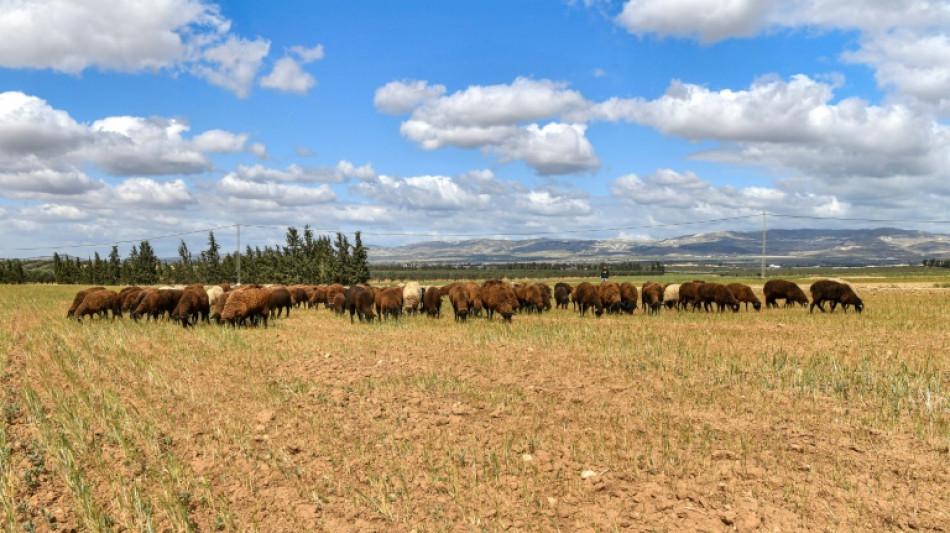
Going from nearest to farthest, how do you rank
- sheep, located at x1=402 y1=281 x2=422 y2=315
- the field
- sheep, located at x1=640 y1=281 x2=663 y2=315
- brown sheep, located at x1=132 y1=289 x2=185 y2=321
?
1. the field
2. brown sheep, located at x1=132 y1=289 x2=185 y2=321
3. sheep, located at x1=640 y1=281 x2=663 y2=315
4. sheep, located at x1=402 y1=281 x2=422 y2=315

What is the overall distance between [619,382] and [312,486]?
271 inches

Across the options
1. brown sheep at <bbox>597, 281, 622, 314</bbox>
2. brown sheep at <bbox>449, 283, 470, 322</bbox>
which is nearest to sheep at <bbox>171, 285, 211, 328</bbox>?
brown sheep at <bbox>449, 283, 470, 322</bbox>

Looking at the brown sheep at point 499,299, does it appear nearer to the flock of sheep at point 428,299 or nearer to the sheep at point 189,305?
the flock of sheep at point 428,299

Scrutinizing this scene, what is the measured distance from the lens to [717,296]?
32.2 meters

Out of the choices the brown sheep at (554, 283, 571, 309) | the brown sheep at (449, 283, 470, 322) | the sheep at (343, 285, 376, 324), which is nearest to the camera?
the brown sheep at (449, 283, 470, 322)

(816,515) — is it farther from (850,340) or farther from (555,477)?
(850,340)

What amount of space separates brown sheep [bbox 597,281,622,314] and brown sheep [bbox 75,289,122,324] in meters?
24.8

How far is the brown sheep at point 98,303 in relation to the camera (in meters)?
27.1

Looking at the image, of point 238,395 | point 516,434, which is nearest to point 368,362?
point 238,395

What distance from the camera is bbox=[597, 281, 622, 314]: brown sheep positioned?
30375 millimetres

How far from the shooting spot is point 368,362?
47.2ft

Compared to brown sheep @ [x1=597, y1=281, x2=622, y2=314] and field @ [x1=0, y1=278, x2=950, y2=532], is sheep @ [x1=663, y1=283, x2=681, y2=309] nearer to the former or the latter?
brown sheep @ [x1=597, y1=281, x2=622, y2=314]

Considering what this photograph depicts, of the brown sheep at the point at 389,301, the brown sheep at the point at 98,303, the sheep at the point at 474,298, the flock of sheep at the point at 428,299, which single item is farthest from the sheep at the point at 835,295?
the brown sheep at the point at 98,303

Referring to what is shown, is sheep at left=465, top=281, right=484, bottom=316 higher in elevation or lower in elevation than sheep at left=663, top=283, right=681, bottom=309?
higher
